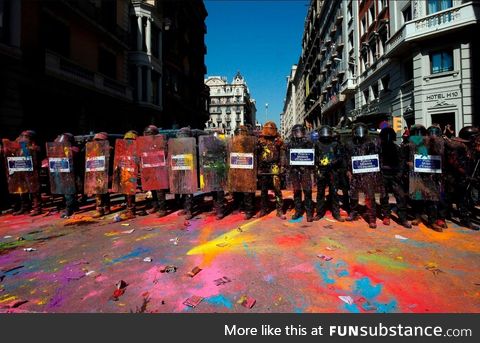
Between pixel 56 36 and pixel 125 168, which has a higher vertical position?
pixel 56 36

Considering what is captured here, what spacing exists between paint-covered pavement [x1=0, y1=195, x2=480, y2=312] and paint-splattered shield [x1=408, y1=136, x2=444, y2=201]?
0.75 m

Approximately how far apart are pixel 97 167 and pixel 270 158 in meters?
4.36

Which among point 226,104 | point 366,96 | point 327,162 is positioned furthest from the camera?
point 226,104

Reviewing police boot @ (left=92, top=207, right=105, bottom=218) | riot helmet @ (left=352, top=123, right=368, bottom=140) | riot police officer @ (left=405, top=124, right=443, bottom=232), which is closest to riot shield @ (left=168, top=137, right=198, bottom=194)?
police boot @ (left=92, top=207, right=105, bottom=218)

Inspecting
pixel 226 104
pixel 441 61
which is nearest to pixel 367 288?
pixel 441 61

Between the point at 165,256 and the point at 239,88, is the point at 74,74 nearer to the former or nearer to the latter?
the point at 165,256

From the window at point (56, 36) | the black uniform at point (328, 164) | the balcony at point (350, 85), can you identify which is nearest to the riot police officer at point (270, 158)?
the black uniform at point (328, 164)

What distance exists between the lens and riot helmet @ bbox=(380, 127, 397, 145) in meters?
5.44

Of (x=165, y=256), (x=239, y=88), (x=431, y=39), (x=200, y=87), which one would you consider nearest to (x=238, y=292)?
(x=165, y=256)

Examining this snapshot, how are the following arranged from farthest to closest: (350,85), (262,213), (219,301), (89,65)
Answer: (350,85) → (89,65) → (262,213) → (219,301)

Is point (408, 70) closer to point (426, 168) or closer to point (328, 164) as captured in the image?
Result: point (426, 168)

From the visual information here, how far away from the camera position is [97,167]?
257 inches

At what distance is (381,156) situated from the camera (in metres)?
5.29

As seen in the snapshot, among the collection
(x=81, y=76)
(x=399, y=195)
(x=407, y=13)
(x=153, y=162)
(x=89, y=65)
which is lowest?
(x=399, y=195)
